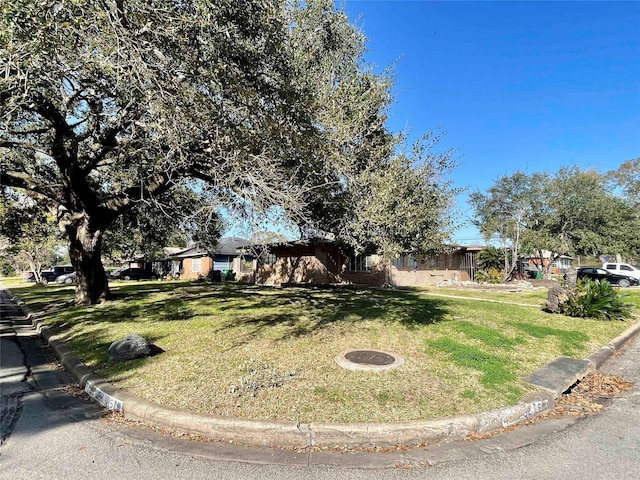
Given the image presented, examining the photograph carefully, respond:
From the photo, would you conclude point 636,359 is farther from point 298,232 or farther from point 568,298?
point 298,232

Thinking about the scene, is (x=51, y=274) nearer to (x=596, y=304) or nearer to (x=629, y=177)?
(x=596, y=304)

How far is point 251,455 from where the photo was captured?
11.4ft

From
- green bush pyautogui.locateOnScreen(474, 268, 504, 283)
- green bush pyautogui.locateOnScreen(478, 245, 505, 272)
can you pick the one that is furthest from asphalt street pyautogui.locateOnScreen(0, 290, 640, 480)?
green bush pyautogui.locateOnScreen(478, 245, 505, 272)

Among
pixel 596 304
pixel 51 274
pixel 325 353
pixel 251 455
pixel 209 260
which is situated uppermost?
pixel 596 304

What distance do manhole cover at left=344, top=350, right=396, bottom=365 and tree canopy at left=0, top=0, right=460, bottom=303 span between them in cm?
220

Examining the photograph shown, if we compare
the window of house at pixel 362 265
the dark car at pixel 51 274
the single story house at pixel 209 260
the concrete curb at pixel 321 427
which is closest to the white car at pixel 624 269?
the window of house at pixel 362 265

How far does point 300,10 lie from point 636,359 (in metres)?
9.15

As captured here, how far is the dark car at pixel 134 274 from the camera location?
3816 cm

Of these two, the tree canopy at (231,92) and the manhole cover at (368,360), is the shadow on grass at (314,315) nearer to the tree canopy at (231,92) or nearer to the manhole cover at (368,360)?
the manhole cover at (368,360)

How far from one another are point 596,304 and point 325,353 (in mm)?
8451

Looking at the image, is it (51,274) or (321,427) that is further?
(51,274)

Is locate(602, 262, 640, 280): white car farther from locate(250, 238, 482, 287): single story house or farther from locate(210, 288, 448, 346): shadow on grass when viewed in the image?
locate(210, 288, 448, 346): shadow on grass

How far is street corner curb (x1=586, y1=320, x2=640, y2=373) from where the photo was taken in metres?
6.52

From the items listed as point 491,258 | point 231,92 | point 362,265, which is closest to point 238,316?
point 231,92
